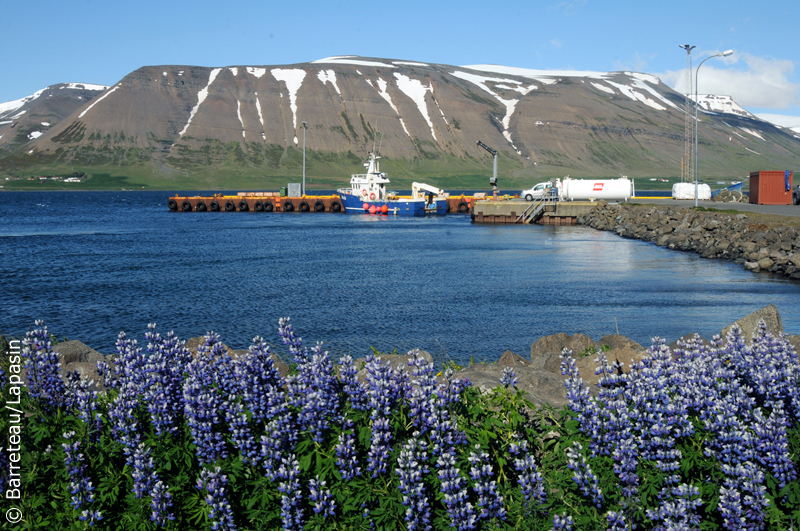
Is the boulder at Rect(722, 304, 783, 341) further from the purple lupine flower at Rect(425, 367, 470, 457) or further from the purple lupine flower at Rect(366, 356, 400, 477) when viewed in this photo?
the purple lupine flower at Rect(366, 356, 400, 477)

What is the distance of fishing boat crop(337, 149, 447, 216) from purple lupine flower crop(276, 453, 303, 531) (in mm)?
87614

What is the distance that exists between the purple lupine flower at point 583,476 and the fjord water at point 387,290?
1195 cm

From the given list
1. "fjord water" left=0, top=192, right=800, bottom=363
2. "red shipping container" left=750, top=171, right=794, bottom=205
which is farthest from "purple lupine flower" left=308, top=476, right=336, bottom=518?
"red shipping container" left=750, top=171, right=794, bottom=205

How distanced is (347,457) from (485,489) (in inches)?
43.0

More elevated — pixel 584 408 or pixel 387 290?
pixel 584 408

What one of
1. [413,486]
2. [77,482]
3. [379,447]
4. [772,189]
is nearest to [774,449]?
[413,486]

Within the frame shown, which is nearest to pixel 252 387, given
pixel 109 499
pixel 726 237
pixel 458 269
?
pixel 109 499

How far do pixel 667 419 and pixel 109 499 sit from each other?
181 inches

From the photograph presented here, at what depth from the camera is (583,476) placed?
5.00 m

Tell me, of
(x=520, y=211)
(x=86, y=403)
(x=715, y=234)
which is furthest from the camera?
(x=520, y=211)

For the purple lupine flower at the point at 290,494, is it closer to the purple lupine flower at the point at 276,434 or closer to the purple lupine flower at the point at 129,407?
the purple lupine flower at the point at 276,434

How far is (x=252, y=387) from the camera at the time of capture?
18.9 feet

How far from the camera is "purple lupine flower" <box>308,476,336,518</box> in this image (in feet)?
16.9

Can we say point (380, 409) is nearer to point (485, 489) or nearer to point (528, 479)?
point (485, 489)
